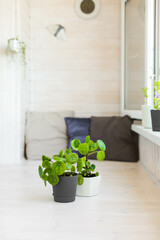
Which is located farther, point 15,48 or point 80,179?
point 15,48

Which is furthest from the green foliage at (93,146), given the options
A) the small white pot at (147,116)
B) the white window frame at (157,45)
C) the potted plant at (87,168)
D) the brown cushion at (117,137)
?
the brown cushion at (117,137)

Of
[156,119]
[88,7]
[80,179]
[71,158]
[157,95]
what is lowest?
[80,179]

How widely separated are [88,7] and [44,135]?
4.96ft

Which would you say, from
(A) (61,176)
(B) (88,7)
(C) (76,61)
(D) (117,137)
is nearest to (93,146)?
(A) (61,176)

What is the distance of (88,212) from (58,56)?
2.58 m

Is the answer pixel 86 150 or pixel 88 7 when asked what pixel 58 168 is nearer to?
pixel 86 150

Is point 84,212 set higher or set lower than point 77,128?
lower

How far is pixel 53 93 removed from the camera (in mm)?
4273

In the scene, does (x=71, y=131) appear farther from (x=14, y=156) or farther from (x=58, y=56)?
(x=58, y=56)

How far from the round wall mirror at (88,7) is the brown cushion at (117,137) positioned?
4.03ft

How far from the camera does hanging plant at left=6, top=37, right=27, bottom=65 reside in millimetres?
3437

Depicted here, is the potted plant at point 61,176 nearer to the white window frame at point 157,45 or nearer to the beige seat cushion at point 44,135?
the white window frame at point 157,45

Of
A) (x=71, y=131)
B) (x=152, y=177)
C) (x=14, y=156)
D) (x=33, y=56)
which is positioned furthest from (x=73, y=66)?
(x=152, y=177)

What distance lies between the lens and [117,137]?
375 centimetres
